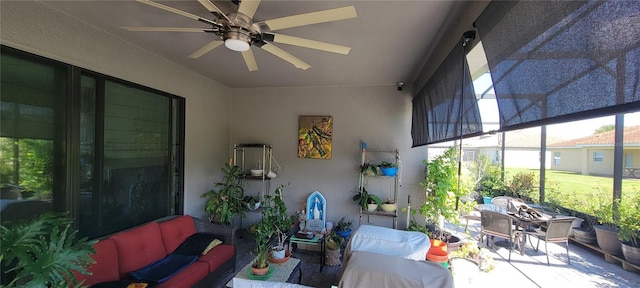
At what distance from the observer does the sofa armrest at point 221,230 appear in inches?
114

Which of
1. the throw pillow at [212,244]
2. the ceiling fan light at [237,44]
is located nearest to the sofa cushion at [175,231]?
the throw pillow at [212,244]

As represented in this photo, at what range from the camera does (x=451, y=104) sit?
175 centimetres

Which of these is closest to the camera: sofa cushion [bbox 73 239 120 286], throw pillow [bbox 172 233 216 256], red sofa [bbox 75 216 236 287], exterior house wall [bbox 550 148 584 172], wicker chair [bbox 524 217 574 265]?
sofa cushion [bbox 73 239 120 286]

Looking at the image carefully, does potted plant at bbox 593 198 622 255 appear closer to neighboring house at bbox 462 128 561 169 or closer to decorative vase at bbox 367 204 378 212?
neighboring house at bbox 462 128 561 169

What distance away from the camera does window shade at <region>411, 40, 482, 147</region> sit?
Answer: 1.47 m

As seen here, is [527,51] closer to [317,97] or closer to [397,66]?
[397,66]

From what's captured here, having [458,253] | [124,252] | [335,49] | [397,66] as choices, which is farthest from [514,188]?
[124,252]

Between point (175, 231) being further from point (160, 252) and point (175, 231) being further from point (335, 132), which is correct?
point (335, 132)

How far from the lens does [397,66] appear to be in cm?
291

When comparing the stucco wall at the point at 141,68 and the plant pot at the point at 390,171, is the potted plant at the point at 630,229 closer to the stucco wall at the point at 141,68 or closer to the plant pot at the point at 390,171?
the plant pot at the point at 390,171


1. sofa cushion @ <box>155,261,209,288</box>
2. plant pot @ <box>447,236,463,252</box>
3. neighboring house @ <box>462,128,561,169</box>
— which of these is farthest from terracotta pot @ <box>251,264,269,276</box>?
neighboring house @ <box>462,128,561,169</box>

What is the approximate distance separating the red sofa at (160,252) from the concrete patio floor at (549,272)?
2.61 meters

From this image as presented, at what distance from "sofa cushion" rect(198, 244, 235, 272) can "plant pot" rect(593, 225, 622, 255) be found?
4551mm

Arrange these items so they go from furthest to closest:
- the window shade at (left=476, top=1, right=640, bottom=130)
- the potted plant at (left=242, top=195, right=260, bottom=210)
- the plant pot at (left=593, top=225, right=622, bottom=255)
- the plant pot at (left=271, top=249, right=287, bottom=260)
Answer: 1. the potted plant at (left=242, top=195, right=260, bottom=210)
2. the plant pot at (left=593, top=225, right=622, bottom=255)
3. the plant pot at (left=271, top=249, right=287, bottom=260)
4. the window shade at (left=476, top=1, right=640, bottom=130)
